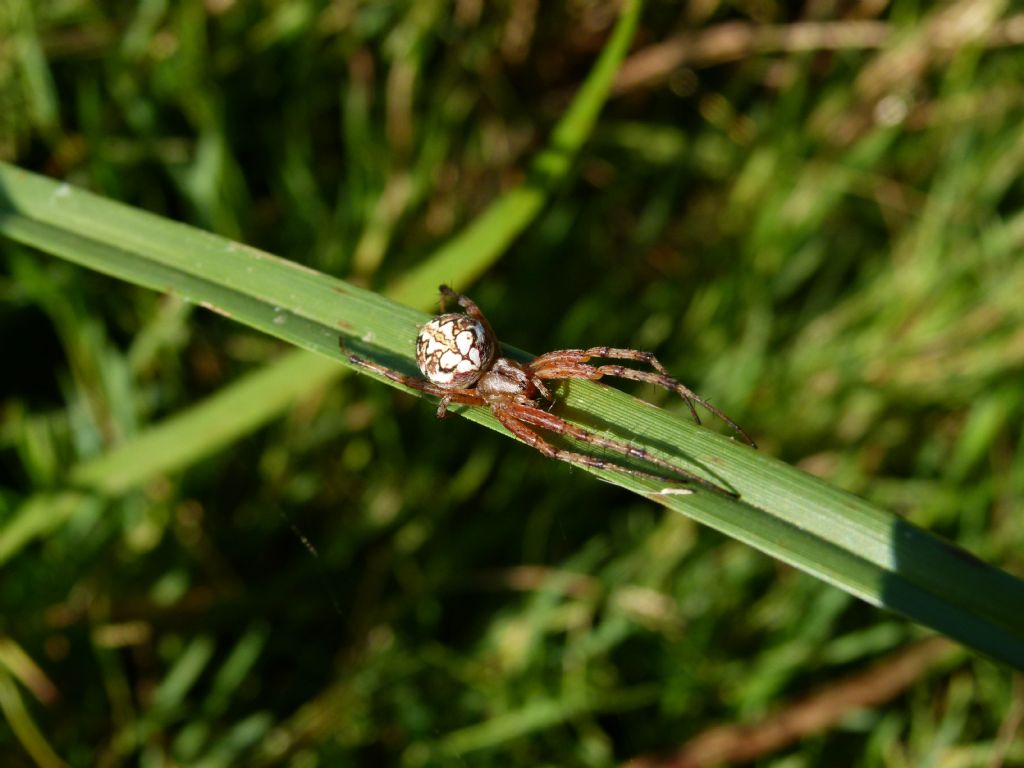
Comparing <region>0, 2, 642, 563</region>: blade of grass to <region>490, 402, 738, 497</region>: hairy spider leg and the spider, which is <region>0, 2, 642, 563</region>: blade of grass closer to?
the spider

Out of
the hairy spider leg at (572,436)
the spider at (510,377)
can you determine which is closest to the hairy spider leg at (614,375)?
the spider at (510,377)

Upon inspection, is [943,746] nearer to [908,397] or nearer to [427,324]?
[908,397]

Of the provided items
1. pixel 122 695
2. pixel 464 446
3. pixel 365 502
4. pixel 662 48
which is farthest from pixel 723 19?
pixel 122 695

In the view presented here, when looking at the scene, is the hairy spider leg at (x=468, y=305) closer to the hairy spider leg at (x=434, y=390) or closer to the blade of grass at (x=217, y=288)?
the blade of grass at (x=217, y=288)

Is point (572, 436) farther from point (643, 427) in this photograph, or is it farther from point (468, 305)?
point (468, 305)

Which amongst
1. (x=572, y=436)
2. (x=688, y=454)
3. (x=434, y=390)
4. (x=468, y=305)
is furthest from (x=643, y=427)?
(x=468, y=305)

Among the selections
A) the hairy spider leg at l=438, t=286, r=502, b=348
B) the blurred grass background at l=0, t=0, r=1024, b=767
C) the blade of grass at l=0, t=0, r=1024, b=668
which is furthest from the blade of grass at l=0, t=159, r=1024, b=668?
the blurred grass background at l=0, t=0, r=1024, b=767
